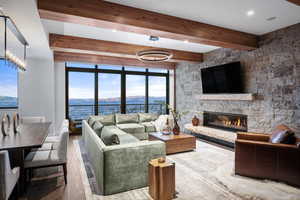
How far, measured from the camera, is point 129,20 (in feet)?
9.41

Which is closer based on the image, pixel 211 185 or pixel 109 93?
pixel 211 185

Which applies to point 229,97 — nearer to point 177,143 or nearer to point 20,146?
point 177,143

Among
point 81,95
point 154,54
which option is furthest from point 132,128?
point 81,95

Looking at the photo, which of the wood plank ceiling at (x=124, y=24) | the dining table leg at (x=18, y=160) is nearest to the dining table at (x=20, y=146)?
the dining table leg at (x=18, y=160)

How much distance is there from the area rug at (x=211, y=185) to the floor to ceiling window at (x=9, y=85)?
378 centimetres

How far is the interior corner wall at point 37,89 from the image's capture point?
543 cm

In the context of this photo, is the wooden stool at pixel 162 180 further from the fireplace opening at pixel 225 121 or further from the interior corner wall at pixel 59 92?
the interior corner wall at pixel 59 92

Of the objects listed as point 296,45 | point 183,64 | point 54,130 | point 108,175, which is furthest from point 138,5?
point 54,130

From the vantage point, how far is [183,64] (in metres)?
7.19

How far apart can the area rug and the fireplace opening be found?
1.51m

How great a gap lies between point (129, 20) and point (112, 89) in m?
4.71

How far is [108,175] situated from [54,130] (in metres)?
4.48

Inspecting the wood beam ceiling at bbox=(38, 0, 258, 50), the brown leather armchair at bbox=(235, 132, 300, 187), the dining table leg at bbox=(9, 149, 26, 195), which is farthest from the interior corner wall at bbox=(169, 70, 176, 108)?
the dining table leg at bbox=(9, 149, 26, 195)

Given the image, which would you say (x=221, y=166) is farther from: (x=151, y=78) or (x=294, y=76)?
(x=151, y=78)
